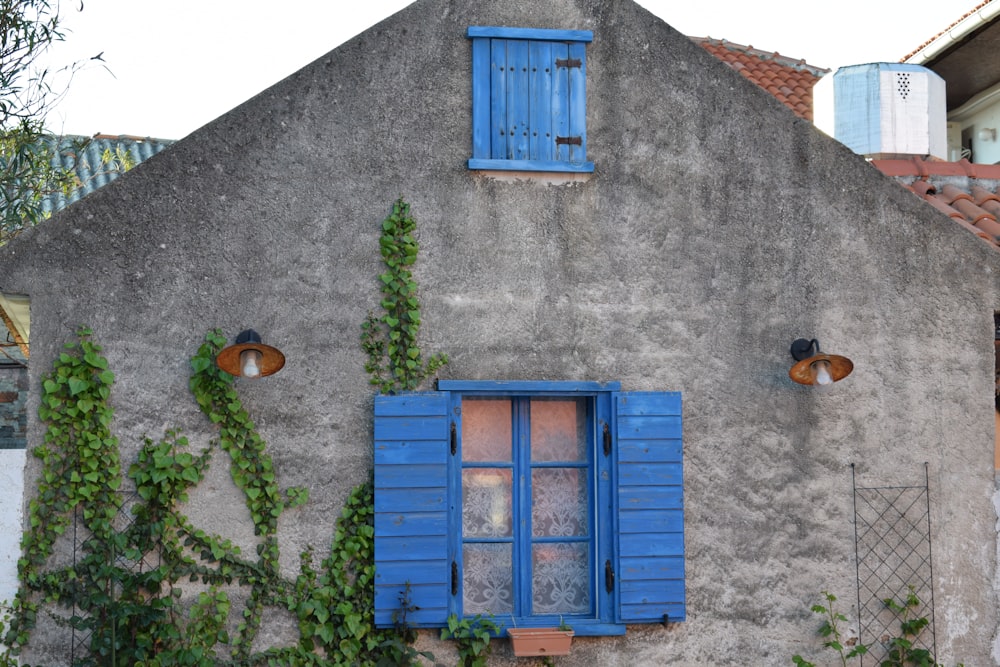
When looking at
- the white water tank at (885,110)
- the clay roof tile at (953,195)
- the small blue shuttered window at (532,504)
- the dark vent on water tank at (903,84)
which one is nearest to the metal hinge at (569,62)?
the small blue shuttered window at (532,504)

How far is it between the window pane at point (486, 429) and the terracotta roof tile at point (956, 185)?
3642mm

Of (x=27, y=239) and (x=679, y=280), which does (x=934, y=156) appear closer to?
(x=679, y=280)

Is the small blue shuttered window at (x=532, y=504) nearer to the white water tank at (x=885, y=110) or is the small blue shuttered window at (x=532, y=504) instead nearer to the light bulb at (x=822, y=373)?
the light bulb at (x=822, y=373)

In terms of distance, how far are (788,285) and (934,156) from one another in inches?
157

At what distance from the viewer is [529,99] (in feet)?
24.1

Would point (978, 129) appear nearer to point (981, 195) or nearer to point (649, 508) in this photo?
point (981, 195)

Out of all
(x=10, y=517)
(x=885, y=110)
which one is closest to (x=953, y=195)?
(x=885, y=110)

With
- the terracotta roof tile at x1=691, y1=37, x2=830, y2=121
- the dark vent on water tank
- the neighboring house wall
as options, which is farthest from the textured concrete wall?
the neighboring house wall

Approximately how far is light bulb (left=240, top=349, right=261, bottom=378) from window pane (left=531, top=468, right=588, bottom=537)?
175cm

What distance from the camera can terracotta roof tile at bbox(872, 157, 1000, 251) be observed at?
8.83 m

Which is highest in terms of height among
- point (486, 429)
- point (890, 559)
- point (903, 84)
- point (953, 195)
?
point (903, 84)

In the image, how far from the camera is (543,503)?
721 cm

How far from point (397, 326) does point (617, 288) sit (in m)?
1.32

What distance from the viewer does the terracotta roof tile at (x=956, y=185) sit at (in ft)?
29.0
